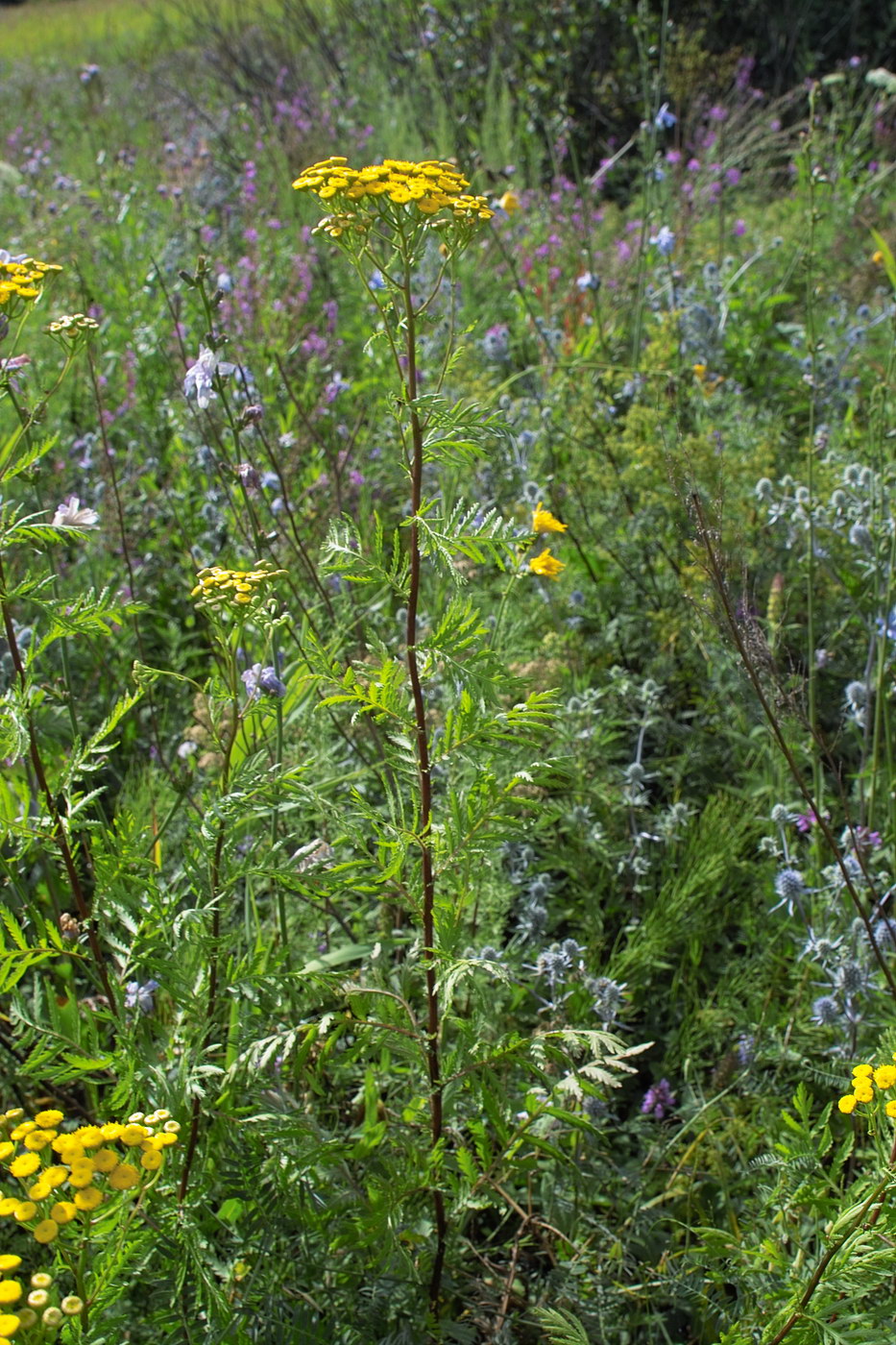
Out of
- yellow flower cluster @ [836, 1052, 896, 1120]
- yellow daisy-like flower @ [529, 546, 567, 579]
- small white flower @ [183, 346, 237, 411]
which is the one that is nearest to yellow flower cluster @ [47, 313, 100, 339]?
small white flower @ [183, 346, 237, 411]

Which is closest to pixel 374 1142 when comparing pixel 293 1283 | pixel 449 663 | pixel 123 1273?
pixel 293 1283

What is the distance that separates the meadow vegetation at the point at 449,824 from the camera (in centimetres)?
116

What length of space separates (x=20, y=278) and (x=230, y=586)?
0.46 m

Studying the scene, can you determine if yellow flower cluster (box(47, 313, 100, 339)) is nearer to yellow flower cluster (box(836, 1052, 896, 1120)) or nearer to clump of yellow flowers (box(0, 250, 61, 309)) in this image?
clump of yellow flowers (box(0, 250, 61, 309))

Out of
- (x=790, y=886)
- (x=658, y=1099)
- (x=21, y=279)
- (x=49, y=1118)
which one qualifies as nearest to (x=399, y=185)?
(x=21, y=279)

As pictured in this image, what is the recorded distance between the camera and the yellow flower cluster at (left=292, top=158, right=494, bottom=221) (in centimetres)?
104

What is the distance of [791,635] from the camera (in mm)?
2490

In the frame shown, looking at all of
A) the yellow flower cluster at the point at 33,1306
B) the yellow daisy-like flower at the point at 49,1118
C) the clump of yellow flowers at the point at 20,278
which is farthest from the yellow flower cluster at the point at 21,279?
the yellow flower cluster at the point at 33,1306

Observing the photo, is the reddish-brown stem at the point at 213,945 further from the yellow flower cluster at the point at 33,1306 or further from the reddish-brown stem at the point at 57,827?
the yellow flower cluster at the point at 33,1306

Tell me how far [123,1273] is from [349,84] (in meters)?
7.11

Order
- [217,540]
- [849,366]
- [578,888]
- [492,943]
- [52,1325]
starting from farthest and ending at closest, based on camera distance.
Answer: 1. [849,366]
2. [217,540]
3. [578,888]
4. [492,943]
5. [52,1325]

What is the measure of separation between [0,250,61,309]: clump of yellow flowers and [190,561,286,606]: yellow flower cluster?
400 mm

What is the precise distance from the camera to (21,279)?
1.26 metres

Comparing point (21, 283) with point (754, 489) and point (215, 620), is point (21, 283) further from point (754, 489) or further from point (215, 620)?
point (754, 489)
